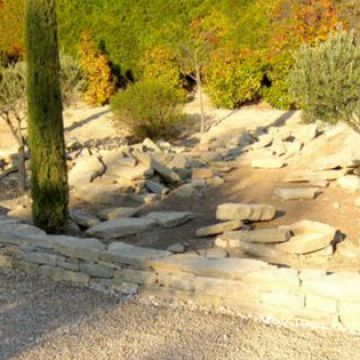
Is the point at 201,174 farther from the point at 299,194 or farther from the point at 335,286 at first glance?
the point at 335,286

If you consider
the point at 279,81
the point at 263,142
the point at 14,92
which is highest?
the point at 14,92

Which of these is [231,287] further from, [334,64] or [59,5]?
[59,5]

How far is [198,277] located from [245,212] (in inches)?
82.7

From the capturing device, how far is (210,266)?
510 centimetres

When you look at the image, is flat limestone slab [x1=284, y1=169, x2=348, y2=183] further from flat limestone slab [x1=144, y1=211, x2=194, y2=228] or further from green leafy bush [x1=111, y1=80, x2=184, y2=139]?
green leafy bush [x1=111, y1=80, x2=184, y2=139]

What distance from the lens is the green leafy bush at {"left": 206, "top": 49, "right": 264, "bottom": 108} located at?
706 inches

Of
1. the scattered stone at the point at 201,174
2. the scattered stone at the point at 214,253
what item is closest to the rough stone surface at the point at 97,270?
the scattered stone at the point at 214,253

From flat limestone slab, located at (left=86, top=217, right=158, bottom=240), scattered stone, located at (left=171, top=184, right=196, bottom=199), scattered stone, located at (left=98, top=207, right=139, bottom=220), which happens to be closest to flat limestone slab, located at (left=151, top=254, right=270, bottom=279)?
flat limestone slab, located at (left=86, top=217, right=158, bottom=240)

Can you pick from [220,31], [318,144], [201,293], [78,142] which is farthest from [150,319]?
[220,31]

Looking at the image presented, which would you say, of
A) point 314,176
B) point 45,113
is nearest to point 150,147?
point 314,176

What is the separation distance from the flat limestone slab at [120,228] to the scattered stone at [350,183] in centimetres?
282

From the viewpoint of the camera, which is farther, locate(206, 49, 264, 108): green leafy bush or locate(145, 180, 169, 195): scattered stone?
locate(206, 49, 264, 108): green leafy bush

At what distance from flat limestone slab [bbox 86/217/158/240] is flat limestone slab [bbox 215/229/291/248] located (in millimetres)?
1000

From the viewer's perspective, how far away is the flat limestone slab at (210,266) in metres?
5.01
